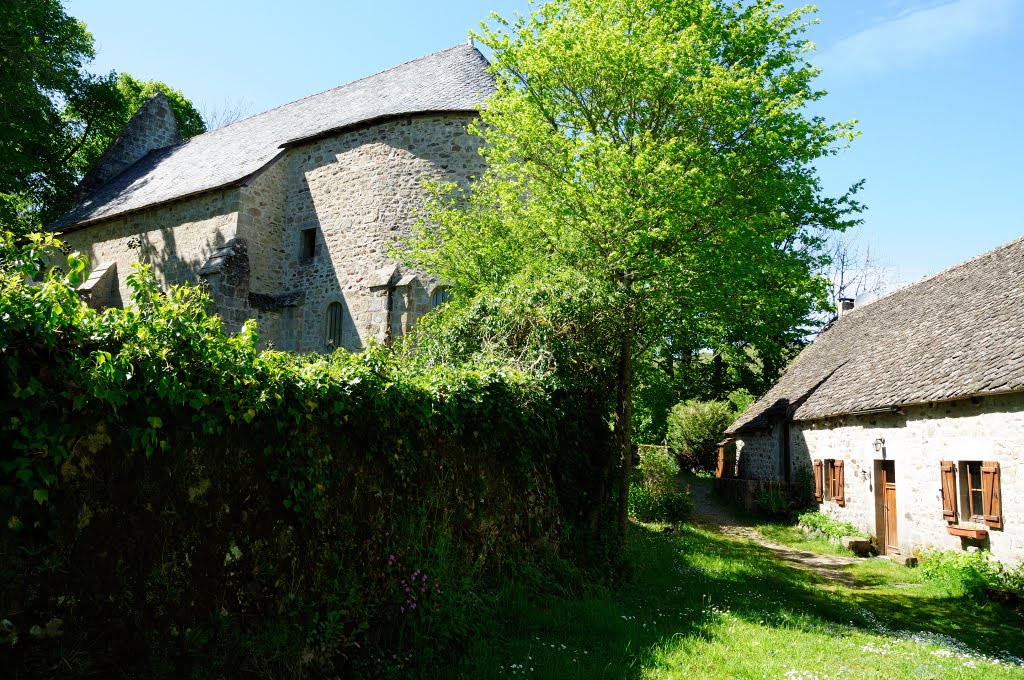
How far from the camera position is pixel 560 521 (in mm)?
8875

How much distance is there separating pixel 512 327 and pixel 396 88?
46.6ft

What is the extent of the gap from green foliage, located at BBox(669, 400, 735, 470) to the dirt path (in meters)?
3.26

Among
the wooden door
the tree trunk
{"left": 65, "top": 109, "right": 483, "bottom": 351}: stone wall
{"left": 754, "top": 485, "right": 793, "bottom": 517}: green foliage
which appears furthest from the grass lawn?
{"left": 65, "top": 109, "right": 483, "bottom": 351}: stone wall

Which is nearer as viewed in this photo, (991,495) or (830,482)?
(991,495)

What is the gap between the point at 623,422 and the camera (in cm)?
1034

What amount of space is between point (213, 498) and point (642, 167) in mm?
7768

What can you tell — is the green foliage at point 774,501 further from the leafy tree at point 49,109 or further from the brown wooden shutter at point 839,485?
the leafy tree at point 49,109

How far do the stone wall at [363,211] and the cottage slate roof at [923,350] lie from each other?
10.9 meters

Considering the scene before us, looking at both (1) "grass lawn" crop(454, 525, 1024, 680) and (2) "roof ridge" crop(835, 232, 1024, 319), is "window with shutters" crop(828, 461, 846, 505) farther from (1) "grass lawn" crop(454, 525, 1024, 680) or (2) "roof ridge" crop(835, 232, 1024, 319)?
(2) "roof ridge" crop(835, 232, 1024, 319)

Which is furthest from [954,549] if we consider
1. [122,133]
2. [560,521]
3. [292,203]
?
[122,133]

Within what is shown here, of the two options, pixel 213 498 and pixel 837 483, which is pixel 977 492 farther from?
pixel 213 498

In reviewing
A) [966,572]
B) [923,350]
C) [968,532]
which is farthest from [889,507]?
[966,572]

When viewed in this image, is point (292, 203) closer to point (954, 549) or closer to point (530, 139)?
point (530, 139)

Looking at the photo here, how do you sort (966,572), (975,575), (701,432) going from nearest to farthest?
(975,575) → (966,572) → (701,432)
